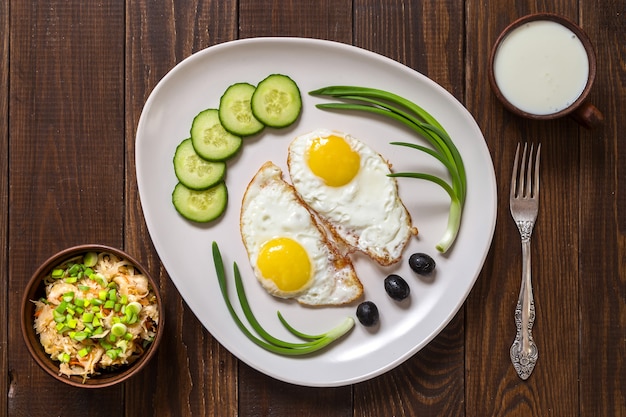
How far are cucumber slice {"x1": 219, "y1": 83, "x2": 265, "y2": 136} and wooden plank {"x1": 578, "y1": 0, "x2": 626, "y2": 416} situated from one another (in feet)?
3.98

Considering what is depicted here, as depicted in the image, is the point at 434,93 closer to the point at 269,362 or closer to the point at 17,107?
the point at 269,362

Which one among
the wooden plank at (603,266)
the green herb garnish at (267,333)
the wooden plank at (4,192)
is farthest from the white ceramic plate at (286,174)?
the wooden plank at (4,192)

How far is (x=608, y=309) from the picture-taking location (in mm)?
2307

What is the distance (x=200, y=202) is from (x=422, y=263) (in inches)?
31.5

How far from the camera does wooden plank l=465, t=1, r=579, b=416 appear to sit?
227 cm

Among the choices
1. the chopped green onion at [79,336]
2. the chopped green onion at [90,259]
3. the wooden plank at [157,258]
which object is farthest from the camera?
the wooden plank at [157,258]

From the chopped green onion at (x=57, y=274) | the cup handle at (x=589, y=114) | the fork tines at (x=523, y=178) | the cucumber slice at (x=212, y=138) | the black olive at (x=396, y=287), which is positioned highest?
the cup handle at (x=589, y=114)

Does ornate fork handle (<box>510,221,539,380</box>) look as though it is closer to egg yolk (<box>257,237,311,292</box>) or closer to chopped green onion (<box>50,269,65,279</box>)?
egg yolk (<box>257,237,311,292</box>)

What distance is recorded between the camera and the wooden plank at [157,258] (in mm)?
2242

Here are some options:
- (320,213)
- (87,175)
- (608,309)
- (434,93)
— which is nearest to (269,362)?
(320,213)

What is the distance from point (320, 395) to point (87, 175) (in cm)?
116

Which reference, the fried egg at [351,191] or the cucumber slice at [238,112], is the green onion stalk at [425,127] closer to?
the fried egg at [351,191]

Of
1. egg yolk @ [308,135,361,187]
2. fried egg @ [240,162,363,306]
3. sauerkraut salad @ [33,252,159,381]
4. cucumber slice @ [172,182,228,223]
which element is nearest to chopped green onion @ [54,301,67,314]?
sauerkraut salad @ [33,252,159,381]

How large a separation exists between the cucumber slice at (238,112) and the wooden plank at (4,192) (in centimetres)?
80
